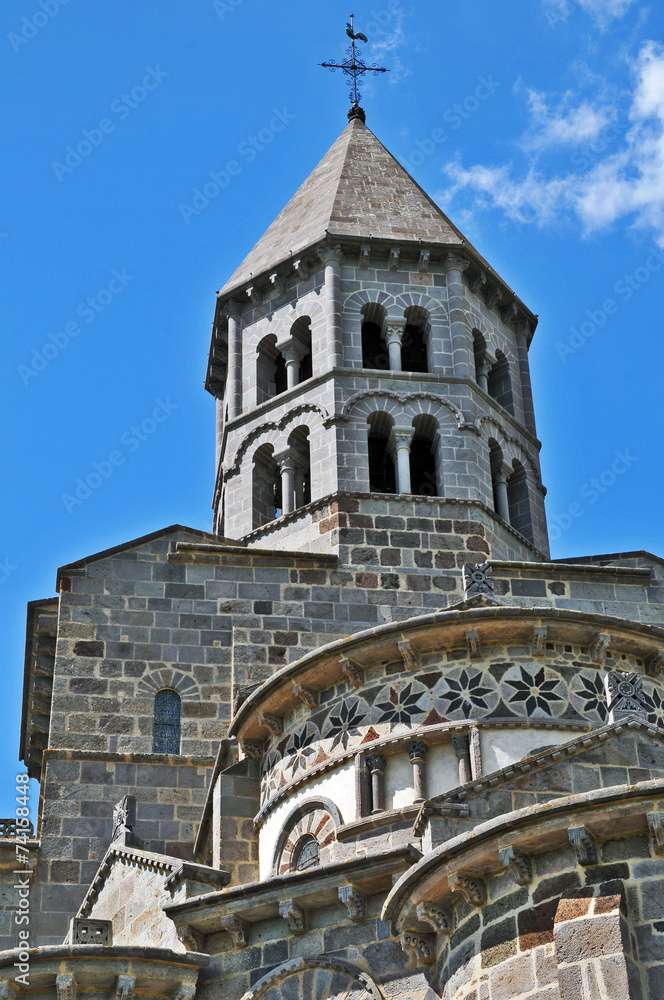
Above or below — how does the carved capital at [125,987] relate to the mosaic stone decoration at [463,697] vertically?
below

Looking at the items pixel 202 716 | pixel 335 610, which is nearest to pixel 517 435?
pixel 335 610

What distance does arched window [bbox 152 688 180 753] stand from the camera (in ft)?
90.9

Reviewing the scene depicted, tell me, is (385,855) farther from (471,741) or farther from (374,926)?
(471,741)

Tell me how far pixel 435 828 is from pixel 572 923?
322 cm

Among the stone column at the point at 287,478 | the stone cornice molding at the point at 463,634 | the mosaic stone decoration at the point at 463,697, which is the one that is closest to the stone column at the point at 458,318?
the stone column at the point at 287,478

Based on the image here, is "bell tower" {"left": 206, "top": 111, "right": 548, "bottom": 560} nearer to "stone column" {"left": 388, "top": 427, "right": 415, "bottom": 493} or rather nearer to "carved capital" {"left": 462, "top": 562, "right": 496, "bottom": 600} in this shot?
"stone column" {"left": 388, "top": 427, "right": 415, "bottom": 493}

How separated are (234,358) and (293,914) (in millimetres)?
20178

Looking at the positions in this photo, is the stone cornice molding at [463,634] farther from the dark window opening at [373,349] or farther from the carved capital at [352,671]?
the dark window opening at [373,349]

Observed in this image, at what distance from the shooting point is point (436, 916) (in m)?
16.1

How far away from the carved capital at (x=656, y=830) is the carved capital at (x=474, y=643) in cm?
756

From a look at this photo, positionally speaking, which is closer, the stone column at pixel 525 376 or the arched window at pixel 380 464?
the arched window at pixel 380 464

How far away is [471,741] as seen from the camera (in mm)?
21703

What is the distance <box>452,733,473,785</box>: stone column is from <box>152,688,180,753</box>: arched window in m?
7.32

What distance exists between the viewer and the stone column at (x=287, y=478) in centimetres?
3319
